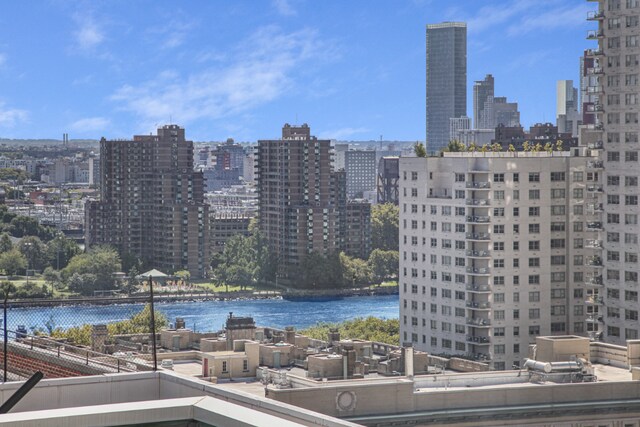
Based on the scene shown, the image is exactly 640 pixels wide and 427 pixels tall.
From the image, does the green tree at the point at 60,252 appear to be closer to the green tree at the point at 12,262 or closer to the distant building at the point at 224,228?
the green tree at the point at 12,262

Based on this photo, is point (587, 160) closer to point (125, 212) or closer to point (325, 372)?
point (325, 372)

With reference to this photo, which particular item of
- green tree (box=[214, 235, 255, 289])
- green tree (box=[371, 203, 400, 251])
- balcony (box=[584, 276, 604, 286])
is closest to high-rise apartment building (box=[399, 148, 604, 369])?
balcony (box=[584, 276, 604, 286])

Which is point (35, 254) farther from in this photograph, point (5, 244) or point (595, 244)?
point (595, 244)

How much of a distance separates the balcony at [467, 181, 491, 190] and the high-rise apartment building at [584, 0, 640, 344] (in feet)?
15.6

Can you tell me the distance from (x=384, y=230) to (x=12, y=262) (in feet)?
96.8

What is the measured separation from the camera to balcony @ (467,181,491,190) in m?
41.2

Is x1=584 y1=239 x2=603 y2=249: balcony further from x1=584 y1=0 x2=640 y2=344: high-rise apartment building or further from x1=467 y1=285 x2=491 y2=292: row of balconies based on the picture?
x1=467 y1=285 x2=491 y2=292: row of balconies

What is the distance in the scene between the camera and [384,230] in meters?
126

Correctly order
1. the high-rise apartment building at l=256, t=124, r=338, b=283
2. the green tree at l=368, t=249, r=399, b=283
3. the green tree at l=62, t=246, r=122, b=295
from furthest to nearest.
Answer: the high-rise apartment building at l=256, t=124, r=338, b=283
the green tree at l=368, t=249, r=399, b=283
the green tree at l=62, t=246, r=122, b=295

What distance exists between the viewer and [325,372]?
25.2 meters

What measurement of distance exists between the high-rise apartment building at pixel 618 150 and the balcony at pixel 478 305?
4.62 metres

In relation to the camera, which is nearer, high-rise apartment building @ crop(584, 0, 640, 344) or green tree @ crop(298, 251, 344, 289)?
high-rise apartment building @ crop(584, 0, 640, 344)

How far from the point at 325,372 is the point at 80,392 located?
15.0 metres

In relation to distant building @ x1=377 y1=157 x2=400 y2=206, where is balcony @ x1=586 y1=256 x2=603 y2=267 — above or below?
below
